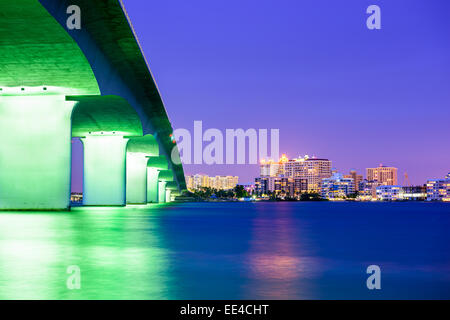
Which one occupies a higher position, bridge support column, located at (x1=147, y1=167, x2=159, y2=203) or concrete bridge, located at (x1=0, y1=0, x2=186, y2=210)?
concrete bridge, located at (x1=0, y1=0, x2=186, y2=210)

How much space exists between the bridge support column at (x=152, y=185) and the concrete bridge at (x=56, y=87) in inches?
2130

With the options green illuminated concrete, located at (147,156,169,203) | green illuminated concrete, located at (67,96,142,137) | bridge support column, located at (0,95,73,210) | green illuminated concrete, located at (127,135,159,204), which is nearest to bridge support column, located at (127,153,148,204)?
green illuminated concrete, located at (127,135,159,204)

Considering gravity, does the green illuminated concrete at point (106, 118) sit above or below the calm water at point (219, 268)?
above

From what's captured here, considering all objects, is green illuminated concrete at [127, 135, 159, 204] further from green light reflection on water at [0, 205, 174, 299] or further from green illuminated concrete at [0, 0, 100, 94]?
green light reflection on water at [0, 205, 174, 299]

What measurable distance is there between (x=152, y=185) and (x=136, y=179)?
90.0 ft

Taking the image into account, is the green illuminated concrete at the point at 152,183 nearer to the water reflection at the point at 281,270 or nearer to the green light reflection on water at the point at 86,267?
the green light reflection on water at the point at 86,267

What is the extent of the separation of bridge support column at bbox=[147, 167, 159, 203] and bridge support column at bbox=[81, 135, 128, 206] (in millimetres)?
50828

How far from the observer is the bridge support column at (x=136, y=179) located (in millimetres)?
76562

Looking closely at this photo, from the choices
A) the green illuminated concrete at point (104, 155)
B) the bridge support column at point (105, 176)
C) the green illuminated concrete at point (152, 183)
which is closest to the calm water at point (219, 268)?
the green illuminated concrete at point (104, 155)

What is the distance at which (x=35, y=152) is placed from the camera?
108 ft

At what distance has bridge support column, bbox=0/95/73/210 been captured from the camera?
3256 centimetres

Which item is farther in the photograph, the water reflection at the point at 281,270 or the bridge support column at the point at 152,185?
the bridge support column at the point at 152,185
